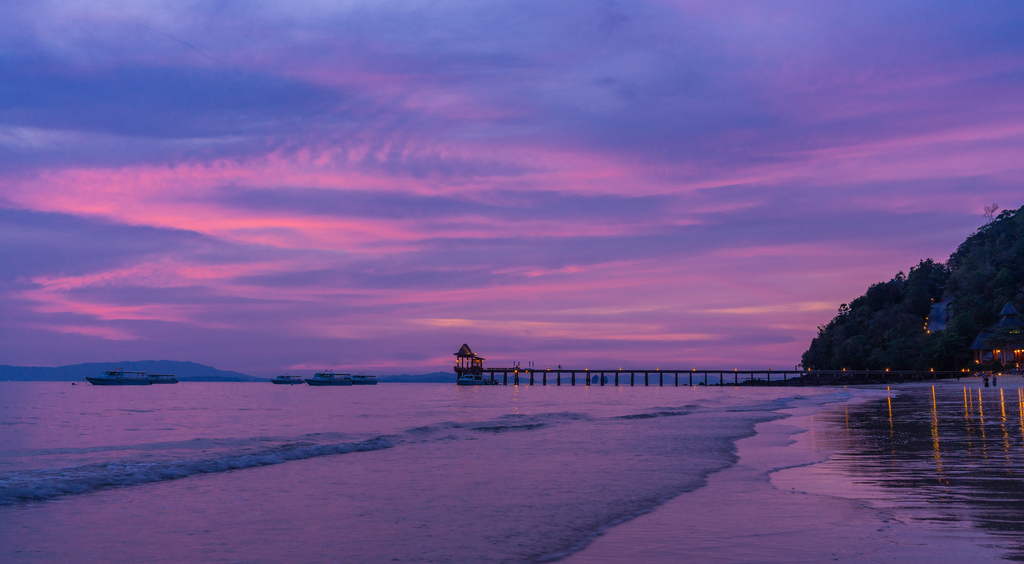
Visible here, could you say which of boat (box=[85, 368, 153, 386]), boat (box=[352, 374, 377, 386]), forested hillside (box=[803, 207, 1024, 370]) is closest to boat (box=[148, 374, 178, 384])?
boat (box=[85, 368, 153, 386])

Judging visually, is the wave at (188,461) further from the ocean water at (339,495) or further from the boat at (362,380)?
the boat at (362,380)

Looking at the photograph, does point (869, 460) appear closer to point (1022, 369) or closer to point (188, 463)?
point (188, 463)

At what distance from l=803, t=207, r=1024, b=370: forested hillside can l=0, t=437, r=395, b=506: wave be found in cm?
12162

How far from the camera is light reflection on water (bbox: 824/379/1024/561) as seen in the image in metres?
8.02

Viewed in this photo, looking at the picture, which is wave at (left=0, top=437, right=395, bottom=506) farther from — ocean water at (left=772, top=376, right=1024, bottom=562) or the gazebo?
the gazebo

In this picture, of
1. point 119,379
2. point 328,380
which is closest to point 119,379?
point 119,379

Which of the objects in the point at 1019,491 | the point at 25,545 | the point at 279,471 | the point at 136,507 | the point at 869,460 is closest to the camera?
the point at 25,545

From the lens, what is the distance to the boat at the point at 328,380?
184 metres

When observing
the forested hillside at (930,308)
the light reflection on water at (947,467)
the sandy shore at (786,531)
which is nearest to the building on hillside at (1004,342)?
the forested hillside at (930,308)

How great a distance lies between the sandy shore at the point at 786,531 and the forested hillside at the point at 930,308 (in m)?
122

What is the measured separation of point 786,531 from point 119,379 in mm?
178378

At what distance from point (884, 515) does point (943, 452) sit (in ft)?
25.3

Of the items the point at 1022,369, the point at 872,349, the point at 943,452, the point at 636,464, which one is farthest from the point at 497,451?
the point at 872,349

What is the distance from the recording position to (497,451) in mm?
18078
